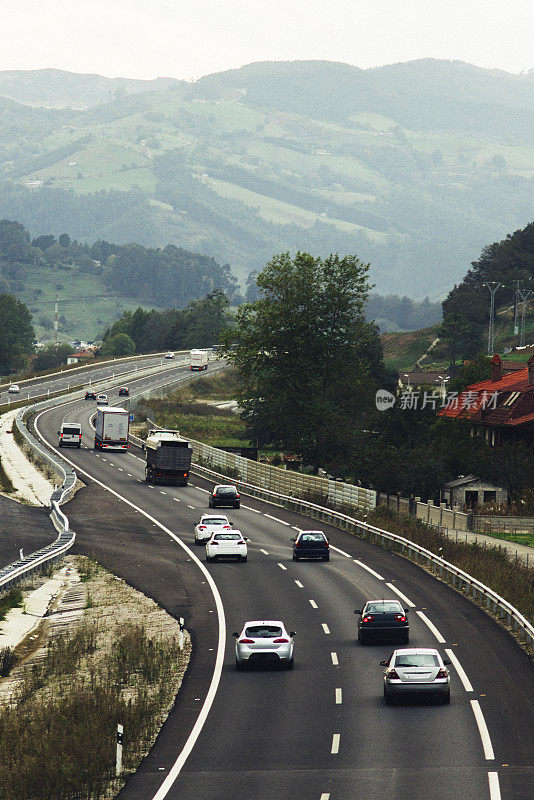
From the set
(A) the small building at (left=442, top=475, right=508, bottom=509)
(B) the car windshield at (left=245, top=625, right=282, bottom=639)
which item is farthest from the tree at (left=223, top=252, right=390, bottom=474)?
(B) the car windshield at (left=245, top=625, right=282, bottom=639)

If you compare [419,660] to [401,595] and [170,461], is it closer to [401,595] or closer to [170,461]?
[401,595]

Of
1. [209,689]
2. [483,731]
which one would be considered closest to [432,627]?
[209,689]

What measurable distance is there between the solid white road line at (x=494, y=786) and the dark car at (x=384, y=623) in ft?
39.6

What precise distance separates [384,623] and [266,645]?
4.29 meters

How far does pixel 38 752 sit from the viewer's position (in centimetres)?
1988

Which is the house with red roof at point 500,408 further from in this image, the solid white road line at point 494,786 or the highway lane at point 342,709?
the solid white road line at point 494,786

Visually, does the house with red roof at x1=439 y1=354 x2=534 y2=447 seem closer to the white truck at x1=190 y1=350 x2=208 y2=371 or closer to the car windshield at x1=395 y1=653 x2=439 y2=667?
the car windshield at x1=395 y1=653 x2=439 y2=667

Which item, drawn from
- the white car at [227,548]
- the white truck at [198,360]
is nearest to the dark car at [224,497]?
the white car at [227,548]

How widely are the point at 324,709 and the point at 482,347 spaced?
167m

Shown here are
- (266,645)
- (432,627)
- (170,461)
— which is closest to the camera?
(266,645)

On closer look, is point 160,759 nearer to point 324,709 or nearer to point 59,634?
point 324,709

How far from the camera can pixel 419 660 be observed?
2450cm

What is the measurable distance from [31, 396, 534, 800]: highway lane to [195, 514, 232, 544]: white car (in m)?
6.11

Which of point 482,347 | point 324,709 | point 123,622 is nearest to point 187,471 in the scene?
point 123,622
